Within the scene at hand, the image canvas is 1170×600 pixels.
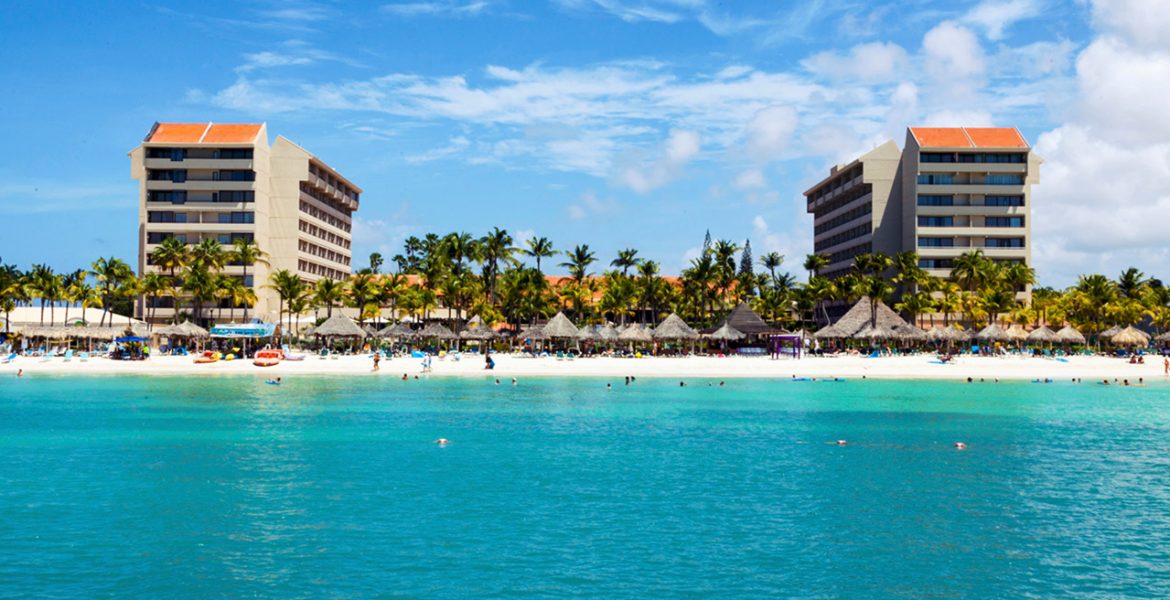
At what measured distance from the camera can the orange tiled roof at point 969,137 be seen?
102688mm

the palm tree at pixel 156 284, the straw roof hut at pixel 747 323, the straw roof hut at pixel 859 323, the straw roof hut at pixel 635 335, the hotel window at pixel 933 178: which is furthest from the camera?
the hotel window at pixel 933 178

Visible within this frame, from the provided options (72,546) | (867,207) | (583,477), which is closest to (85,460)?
(72,546)

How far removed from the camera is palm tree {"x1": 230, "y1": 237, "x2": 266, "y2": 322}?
93.0m

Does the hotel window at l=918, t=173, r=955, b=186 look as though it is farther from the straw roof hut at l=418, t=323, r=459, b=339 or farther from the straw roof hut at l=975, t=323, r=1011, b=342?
the straw roof hut at l=418, t=323, r=459, b=339

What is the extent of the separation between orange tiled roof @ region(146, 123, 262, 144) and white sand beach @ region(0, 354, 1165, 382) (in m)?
31.8

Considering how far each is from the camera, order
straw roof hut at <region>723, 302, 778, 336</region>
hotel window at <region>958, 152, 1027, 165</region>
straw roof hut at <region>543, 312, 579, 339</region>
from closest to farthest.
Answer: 1. straw roof hut at <region>543, 312, 579, 339</region>
2. straw roof hut at <region>723, 302, 778, 336</region>
3. hotel window at <region>958, 152, 1027, 165</region>

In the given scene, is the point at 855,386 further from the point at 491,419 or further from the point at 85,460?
the point at 85,460

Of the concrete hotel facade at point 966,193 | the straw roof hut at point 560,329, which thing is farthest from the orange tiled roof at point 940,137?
the straw roof hut at point 560,329

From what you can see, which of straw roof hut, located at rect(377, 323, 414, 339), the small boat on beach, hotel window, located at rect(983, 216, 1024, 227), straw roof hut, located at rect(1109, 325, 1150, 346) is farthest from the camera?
hotel window, located at rect(983, 216, 1024, 227)

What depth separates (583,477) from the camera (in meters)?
25.1

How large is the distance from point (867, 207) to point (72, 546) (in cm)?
10472

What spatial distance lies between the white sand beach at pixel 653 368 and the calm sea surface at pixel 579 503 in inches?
972

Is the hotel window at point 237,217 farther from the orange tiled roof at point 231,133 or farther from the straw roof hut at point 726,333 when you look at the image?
the straw roof hut at point 726,333

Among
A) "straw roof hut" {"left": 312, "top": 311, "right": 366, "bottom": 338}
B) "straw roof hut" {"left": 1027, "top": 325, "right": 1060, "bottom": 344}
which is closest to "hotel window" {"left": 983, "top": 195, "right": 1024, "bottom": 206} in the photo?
"straw roof hut" {"left": 1027, "top": 325, "right": 1060, "bottom": 344}
